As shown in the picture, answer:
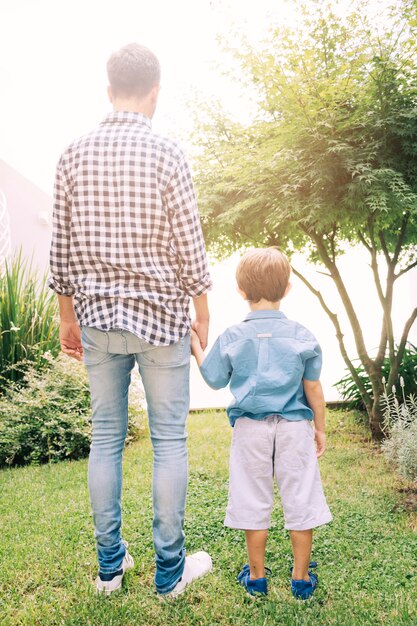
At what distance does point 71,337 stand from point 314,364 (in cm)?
97

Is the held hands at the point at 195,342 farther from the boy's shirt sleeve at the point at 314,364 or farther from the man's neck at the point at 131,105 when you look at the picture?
the man's neck at the point at 131,105

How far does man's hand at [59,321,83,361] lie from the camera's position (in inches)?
88.9

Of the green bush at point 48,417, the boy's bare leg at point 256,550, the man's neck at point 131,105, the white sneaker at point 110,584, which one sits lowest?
the green bush at point 48,417

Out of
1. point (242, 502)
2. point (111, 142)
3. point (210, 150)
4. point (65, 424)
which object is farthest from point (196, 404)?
point (111, 142)

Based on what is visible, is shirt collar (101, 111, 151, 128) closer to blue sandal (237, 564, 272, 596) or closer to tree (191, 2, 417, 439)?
tree (191, 2, 417, 439)

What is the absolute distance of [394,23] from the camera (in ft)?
11.7

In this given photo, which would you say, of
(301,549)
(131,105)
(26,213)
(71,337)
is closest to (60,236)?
(71,337)

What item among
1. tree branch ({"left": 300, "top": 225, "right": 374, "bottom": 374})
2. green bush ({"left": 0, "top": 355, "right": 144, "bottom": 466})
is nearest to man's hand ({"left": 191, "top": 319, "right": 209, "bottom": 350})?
tree branch ({"left": 300, "top": 225, "right": 374, "bottom": 374})

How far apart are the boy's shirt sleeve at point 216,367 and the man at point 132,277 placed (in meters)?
0.10

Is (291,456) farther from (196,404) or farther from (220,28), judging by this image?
(196,404)

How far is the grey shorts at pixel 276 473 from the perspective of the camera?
7.07 feet

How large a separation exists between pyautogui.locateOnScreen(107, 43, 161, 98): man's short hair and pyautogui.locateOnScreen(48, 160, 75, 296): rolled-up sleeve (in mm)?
359

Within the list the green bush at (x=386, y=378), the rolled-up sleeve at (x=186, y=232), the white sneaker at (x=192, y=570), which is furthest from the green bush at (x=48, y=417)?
the rolled-up sleeve at (x=186, y=232)

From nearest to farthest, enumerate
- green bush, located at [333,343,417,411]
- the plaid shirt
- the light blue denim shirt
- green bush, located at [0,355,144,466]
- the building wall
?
the plaid shirt, the light blue denim shirt, green bush, located at [0,355,144,466], green bush, located at [333,343,417,411], the building wall
